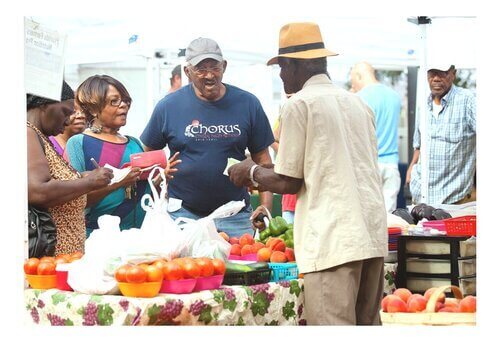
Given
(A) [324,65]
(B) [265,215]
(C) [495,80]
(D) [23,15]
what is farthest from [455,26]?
(D) [23,15]

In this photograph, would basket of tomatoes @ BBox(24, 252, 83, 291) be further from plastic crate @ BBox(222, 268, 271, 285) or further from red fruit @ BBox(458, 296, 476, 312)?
red fruit @ BBox(458, 296, 476, 312)

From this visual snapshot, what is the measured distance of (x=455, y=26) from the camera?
711cm

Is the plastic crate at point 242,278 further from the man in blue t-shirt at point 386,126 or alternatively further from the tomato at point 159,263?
the man in blue t-shirt at point 386,126

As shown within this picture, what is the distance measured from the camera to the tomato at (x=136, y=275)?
356 centimetres

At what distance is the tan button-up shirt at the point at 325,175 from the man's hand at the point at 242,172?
0.23 metres

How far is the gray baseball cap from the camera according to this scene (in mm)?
5551

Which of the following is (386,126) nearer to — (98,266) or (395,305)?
(395,305)

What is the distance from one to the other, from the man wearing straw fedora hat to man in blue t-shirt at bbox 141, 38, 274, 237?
1369 millimetres

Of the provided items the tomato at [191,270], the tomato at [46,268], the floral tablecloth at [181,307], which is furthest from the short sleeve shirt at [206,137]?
the tomato at [191,270]

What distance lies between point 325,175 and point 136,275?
943 millimetres

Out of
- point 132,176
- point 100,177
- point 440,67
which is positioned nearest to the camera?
point 100,177


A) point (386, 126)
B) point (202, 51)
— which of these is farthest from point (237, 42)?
point (202, 51)

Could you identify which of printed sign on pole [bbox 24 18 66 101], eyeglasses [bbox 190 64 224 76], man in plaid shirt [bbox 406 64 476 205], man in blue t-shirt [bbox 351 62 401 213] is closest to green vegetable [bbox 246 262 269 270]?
printed sign on pole [bbox 24 18 66 101]

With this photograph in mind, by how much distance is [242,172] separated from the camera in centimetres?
425
